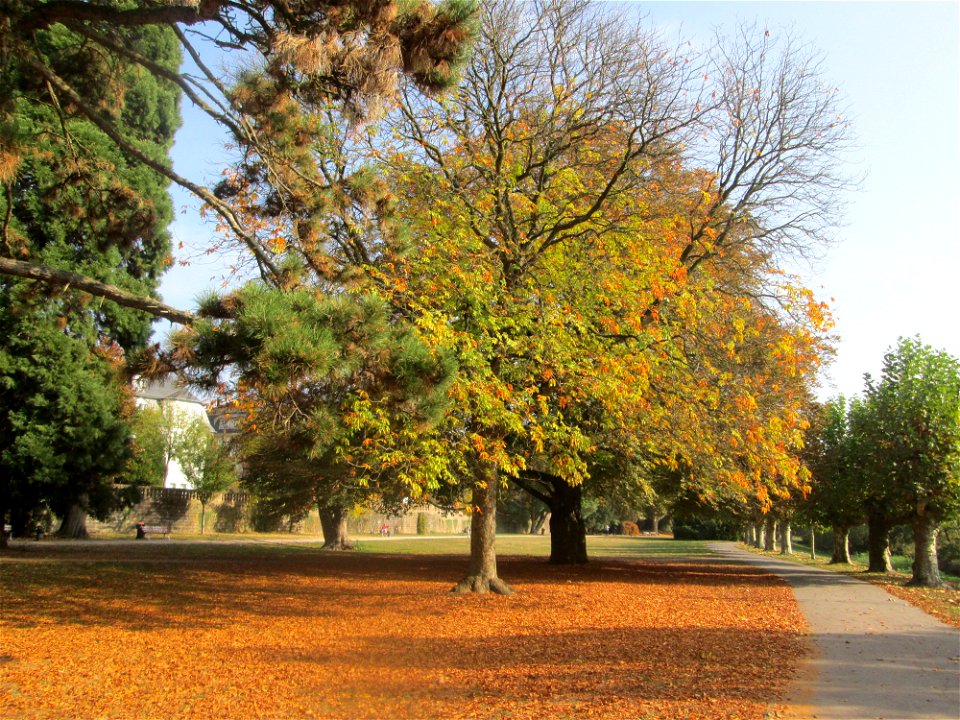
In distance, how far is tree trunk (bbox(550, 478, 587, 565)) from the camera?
2136cm

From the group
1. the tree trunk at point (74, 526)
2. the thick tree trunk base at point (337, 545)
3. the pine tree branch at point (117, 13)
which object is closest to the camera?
the pine tree branch at point (117, 13)

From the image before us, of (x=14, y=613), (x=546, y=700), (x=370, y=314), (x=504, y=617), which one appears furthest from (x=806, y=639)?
(x=14, y=613)

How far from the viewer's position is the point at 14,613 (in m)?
10.2

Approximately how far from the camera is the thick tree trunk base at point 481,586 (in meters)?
13.4

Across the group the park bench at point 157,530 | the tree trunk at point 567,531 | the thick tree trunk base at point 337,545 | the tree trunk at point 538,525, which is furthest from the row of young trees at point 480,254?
the tree trunk at point 538,525

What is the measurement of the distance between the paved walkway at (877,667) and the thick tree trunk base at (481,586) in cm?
539

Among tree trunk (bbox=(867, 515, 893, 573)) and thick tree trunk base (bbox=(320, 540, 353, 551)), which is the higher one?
tree trunk (bbox=(867, 515, 893, 573))

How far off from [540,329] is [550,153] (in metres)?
3.67

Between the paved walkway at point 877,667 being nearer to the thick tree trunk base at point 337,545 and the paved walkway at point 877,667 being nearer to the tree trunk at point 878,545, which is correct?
the tree trunk at point 878,545

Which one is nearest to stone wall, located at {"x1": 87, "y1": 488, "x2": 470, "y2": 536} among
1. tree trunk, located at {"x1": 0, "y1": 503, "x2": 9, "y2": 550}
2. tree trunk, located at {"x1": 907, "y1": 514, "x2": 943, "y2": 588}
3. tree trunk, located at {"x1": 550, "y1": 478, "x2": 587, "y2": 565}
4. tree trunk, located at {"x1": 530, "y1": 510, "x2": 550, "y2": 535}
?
tree trunk, located at {"x1": 550, "y1": 478, "x2": 587, "y2": 565}

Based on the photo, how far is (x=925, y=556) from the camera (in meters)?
19.2

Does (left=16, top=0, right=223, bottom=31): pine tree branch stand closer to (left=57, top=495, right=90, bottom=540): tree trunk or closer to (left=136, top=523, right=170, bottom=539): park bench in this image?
(left=57, top=495, right=90, bottom=540): tree trunk

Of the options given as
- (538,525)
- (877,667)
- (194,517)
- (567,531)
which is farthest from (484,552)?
(538,525)

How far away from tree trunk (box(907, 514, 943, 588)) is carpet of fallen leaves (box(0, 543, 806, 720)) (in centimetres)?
551
